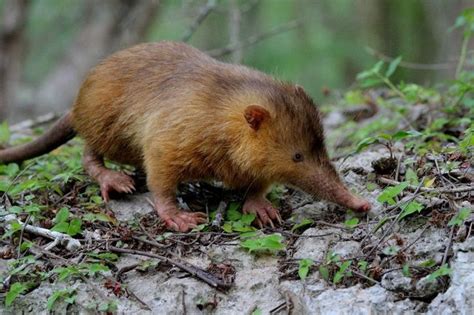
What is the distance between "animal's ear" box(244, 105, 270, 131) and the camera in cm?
465

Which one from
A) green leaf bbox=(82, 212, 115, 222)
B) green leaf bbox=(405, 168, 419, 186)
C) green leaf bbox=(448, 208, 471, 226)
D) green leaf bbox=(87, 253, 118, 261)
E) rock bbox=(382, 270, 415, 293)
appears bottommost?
green leaf bbox=(82, 212, 115, 222)

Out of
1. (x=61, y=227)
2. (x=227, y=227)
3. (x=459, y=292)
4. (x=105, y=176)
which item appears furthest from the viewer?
(x=105, y=176)

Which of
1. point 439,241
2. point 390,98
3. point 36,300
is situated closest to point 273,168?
point 439,241

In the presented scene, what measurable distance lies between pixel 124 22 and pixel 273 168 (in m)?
8.03

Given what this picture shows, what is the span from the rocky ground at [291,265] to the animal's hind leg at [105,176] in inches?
18.4

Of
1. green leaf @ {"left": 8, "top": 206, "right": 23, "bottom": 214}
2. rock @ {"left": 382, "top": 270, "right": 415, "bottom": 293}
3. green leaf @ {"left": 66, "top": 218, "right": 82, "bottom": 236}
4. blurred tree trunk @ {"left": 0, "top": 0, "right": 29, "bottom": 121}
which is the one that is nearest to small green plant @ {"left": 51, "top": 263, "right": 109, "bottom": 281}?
green leaf @ {"left": 66, "top": 218, "right": 82, "bottom": 236}

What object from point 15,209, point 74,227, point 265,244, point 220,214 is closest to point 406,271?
point 265,244

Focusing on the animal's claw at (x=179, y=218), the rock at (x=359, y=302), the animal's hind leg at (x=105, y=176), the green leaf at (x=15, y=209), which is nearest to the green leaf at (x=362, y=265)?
the rock at (x=359, y=302)

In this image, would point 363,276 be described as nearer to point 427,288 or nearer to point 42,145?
point 427,288

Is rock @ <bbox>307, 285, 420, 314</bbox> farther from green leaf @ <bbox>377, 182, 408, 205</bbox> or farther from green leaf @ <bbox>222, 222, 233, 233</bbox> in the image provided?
green leaf @ <bbox>222, 222, 233, 233</bbox>

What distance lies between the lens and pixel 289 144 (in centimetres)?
470

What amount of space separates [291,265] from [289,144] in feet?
3.00

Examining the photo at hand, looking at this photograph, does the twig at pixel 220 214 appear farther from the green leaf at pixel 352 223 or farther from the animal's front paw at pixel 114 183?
the green leaf at pixel 352 223

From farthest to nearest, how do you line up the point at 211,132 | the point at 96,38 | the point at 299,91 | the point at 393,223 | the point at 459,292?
the point at 96,38 → the point at 299,91 → the point at 211,132 → the point at 393,223 → the point at 459,292
